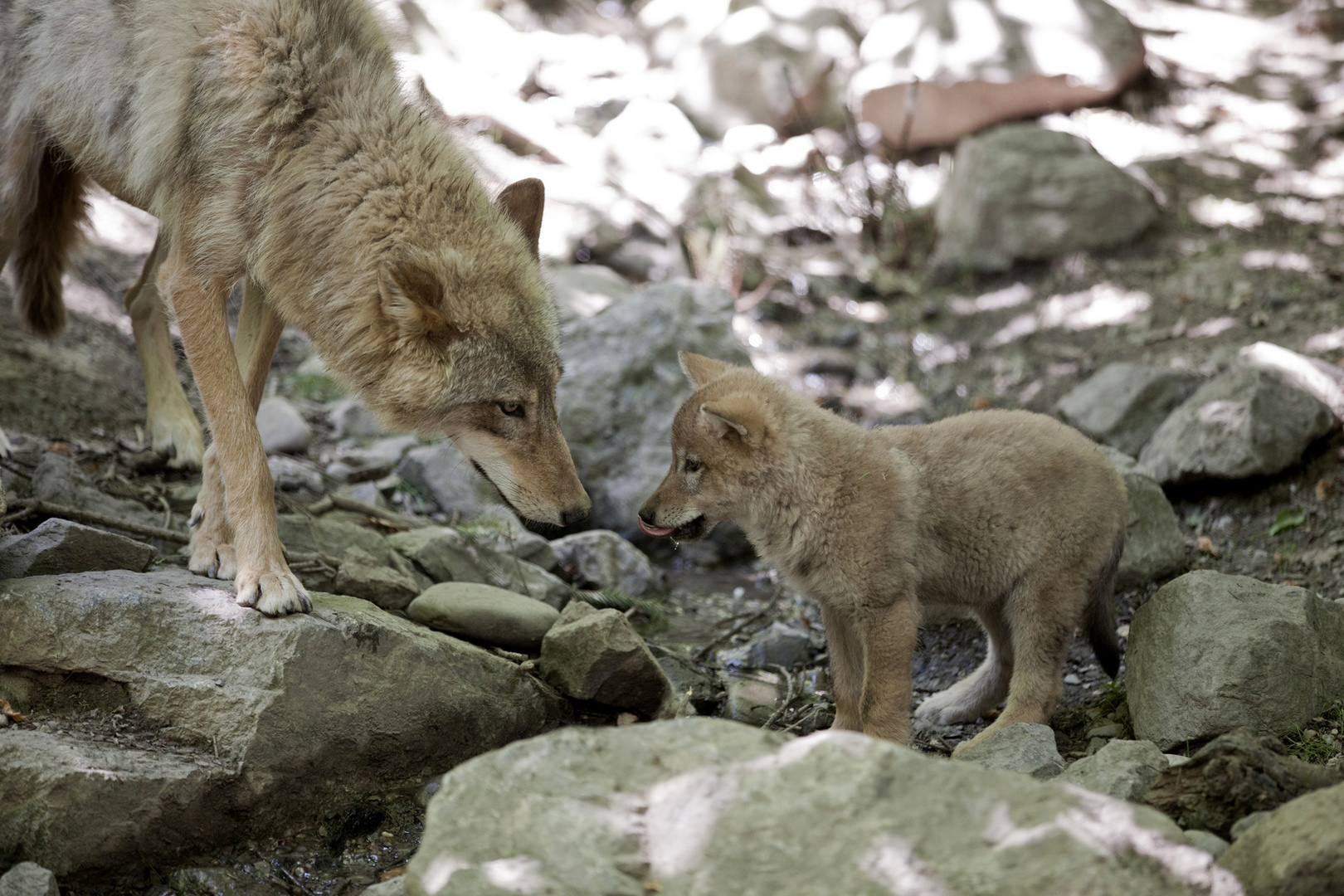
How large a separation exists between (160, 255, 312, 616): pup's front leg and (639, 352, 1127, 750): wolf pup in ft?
4.85

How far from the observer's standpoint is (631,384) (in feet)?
23.4

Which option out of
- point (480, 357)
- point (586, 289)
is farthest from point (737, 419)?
point (586, 289)

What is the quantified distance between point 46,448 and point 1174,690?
5518 mm

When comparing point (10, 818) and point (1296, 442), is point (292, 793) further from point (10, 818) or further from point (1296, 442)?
point (1296, 442)

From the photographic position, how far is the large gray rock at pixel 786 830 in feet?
7.87

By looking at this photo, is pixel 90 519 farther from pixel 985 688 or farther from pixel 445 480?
pixel 985 688

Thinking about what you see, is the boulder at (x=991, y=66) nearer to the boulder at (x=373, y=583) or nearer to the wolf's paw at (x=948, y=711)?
the wolf's paw at (x=948, y=711)

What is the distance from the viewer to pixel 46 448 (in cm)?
562

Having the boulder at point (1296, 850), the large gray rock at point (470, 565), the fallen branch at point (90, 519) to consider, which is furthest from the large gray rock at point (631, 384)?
the boulder at point (1296, 850)

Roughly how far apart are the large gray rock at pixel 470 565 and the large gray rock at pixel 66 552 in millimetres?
1358

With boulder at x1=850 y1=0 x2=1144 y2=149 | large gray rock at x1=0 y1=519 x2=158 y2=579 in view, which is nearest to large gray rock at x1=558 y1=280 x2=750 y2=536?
large gray rock at x1=0 y1=519 x2=158 y2=579

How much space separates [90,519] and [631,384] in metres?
3.49

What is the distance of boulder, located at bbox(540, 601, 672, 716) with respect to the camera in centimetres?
429

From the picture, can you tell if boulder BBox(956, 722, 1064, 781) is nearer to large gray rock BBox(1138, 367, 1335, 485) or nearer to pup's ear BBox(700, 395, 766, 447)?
pup's ear BBox(700, 395, 766, 447)
